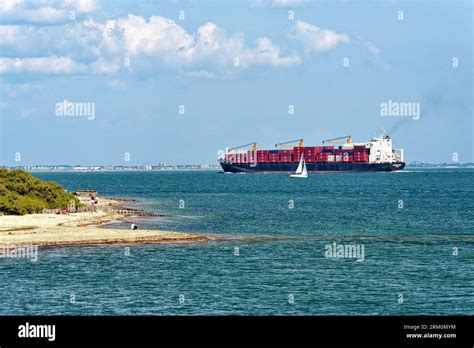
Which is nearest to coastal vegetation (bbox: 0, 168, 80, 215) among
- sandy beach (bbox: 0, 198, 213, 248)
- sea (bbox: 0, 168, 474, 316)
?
sandy beach (bbox: 0, 198, 213, 248)

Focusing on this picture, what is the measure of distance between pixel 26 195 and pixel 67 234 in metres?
24.2

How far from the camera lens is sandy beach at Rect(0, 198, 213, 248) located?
51.3 metres

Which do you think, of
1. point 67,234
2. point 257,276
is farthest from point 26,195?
point 257,276

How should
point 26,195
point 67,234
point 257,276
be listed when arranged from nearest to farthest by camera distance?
point 257,276
point 67,234
point 26,195

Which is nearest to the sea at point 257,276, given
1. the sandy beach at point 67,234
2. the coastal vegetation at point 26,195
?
the sandy beach at point 67,234

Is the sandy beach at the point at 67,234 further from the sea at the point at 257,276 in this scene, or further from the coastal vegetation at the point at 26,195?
the coastal vegetation at the point at 26,195

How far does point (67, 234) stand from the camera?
54750 mm

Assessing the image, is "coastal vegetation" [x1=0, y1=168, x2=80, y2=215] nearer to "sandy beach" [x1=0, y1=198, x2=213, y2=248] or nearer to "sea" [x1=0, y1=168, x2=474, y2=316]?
"sandy beach" [x1=0, y1=198, x2=213, y2=248]

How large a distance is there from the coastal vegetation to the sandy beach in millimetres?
2847

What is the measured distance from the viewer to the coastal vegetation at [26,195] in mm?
68750

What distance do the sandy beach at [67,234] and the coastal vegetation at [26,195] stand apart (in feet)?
9.34

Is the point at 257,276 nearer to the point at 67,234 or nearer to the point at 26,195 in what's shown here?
the point at 67,234

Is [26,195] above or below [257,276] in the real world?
above
